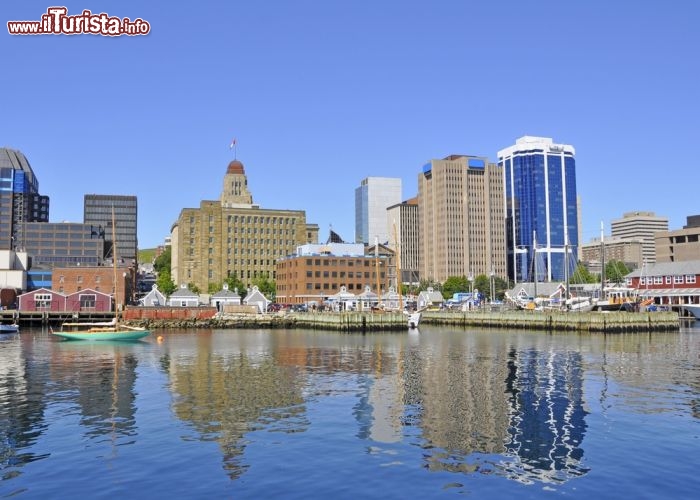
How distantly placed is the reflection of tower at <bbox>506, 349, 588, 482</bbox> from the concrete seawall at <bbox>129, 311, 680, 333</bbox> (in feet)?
195

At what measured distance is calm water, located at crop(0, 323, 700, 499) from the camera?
24.0 metres

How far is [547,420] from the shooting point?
3425 centimetres

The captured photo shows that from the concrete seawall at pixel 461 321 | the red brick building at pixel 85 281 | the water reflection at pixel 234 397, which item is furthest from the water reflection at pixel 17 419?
the red brick building at pixel 85 281

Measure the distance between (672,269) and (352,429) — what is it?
15420 centimetres

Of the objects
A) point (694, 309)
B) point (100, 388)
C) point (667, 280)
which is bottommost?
point (100, 388)

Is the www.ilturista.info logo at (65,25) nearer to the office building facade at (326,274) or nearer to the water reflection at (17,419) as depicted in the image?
the water reflection at (17,419)

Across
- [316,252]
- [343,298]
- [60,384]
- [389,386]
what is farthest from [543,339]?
[316,252]

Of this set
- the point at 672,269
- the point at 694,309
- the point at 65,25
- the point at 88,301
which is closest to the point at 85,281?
the point at 88,301

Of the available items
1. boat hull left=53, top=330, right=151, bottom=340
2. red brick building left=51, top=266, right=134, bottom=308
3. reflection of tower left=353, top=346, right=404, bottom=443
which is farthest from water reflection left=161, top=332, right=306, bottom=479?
red brick building left=51, top=266, right=134, bottom=308

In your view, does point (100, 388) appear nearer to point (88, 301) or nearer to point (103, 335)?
point (103, 335)

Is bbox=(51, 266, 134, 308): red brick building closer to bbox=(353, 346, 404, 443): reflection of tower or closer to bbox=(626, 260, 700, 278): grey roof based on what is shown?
bbox=(353, 346, 404, 443): reflection of tower

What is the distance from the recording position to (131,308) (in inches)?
5689

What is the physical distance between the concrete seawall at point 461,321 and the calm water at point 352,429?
171 feet

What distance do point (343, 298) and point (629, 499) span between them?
6079 inches
